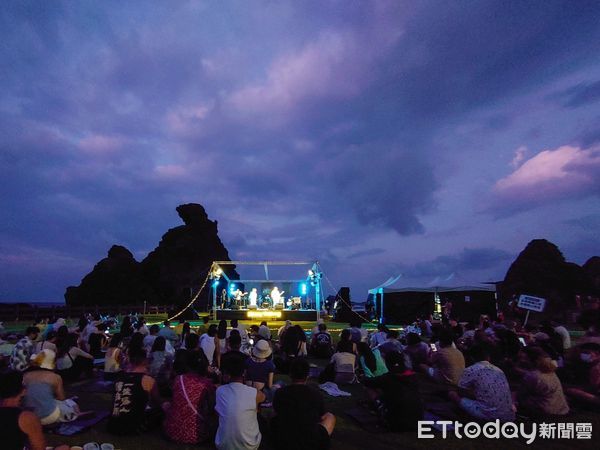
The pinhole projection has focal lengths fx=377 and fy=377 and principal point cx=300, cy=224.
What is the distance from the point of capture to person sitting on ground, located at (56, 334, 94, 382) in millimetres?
8562

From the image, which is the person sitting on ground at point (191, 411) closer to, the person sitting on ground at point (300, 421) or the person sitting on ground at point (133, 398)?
the person sitting on ground at point (133, 398)

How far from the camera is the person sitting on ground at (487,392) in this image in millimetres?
5410

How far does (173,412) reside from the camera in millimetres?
4895

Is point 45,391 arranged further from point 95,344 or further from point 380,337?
point 380,337

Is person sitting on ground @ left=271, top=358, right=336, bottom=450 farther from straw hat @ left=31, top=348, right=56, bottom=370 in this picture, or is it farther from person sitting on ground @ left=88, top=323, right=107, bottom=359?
person sitting on ground @ left=88, top=323, right=107, bottom=359

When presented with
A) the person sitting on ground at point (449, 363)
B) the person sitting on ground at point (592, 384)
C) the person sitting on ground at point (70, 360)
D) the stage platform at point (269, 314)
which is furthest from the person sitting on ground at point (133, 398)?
the stage platform at point (269, 314)

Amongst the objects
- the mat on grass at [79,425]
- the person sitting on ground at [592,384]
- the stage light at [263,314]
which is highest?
the person sitting on ground at [592,384]

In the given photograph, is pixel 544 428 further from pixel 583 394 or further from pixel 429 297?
pixel 429 297

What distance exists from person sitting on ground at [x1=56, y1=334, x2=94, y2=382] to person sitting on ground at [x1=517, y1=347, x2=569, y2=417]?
920 centimetres

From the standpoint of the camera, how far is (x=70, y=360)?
28.4ft

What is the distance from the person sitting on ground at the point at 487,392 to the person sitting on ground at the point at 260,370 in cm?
348

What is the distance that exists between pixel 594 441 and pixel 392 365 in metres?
2.98

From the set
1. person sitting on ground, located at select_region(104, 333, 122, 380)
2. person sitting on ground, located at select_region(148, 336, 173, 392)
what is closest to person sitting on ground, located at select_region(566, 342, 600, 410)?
person sitting on ground, located at select_region(148, 336, 173, 392)

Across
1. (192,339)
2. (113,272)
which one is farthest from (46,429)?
(113,272)
